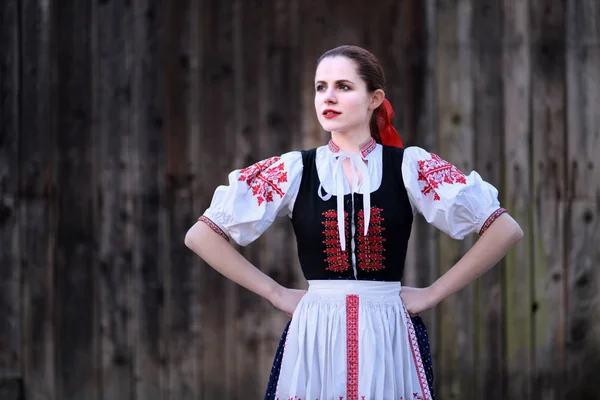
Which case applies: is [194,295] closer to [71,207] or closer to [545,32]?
[71,207]

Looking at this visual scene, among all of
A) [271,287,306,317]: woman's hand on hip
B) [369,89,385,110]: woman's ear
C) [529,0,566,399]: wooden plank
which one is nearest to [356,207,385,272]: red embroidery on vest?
[271,287,306,317]: woman's hand on hip

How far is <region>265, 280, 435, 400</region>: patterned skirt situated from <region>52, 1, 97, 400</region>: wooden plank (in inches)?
→ 73.1

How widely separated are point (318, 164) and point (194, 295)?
1690 millimetres

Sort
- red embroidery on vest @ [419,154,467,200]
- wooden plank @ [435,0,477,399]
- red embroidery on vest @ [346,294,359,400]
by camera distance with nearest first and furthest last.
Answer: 1. red embroidery on vest @ [346,294,359,400]
2. red embroidery on vest @ [419,154,467,200]
3. wooden plank @ [435,0,477,399]

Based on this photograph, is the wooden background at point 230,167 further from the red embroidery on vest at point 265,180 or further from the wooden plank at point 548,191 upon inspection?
the red embroidery on vest at point 265,180

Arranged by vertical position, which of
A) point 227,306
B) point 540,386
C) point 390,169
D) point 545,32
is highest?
point 545,32

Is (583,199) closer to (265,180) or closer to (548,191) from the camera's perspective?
(548,191)

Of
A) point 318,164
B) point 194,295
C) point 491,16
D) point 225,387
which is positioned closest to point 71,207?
point 194,295

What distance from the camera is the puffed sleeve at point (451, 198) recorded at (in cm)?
240

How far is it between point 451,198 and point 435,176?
0.08 metres

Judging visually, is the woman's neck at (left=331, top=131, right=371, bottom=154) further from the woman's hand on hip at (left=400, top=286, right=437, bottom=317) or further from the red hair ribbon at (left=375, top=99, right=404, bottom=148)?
the woman's hand on hip at (left=400, top=286, right=437, bottom=317)

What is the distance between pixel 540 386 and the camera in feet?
13.1

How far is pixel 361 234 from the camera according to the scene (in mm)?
2381

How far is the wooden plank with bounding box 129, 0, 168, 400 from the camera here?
400cm
